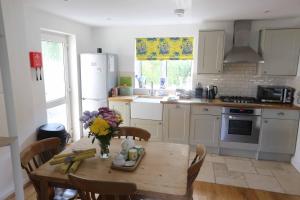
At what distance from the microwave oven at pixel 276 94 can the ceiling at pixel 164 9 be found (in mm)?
1138

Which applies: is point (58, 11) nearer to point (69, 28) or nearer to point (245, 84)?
point (69, 28)

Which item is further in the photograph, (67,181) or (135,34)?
(135,34)

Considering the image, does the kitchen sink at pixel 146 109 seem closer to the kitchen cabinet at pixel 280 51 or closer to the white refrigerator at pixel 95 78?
the white refrigerator at pixel 95 78

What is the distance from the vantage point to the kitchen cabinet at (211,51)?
11.4 feet

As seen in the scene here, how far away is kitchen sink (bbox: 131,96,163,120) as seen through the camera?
3611 mm

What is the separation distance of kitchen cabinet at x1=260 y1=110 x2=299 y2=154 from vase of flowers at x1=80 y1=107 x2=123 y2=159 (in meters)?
2.64

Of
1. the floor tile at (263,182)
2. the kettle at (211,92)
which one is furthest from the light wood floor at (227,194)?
the kettle at (211,92)

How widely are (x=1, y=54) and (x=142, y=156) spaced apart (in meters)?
1.22

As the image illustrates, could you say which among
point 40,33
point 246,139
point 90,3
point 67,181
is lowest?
point 246,139

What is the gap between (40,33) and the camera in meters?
2.93

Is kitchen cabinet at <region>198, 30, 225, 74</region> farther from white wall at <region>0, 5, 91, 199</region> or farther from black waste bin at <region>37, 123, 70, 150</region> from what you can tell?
black waste bin at <region>37, 123, 70, 150</region>

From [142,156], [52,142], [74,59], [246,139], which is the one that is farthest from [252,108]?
[74,59]

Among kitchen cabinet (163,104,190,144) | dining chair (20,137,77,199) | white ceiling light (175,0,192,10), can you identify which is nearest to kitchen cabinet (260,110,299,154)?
kitchen cabinet (163,104,190,144)

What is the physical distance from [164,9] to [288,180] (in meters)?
2.91
